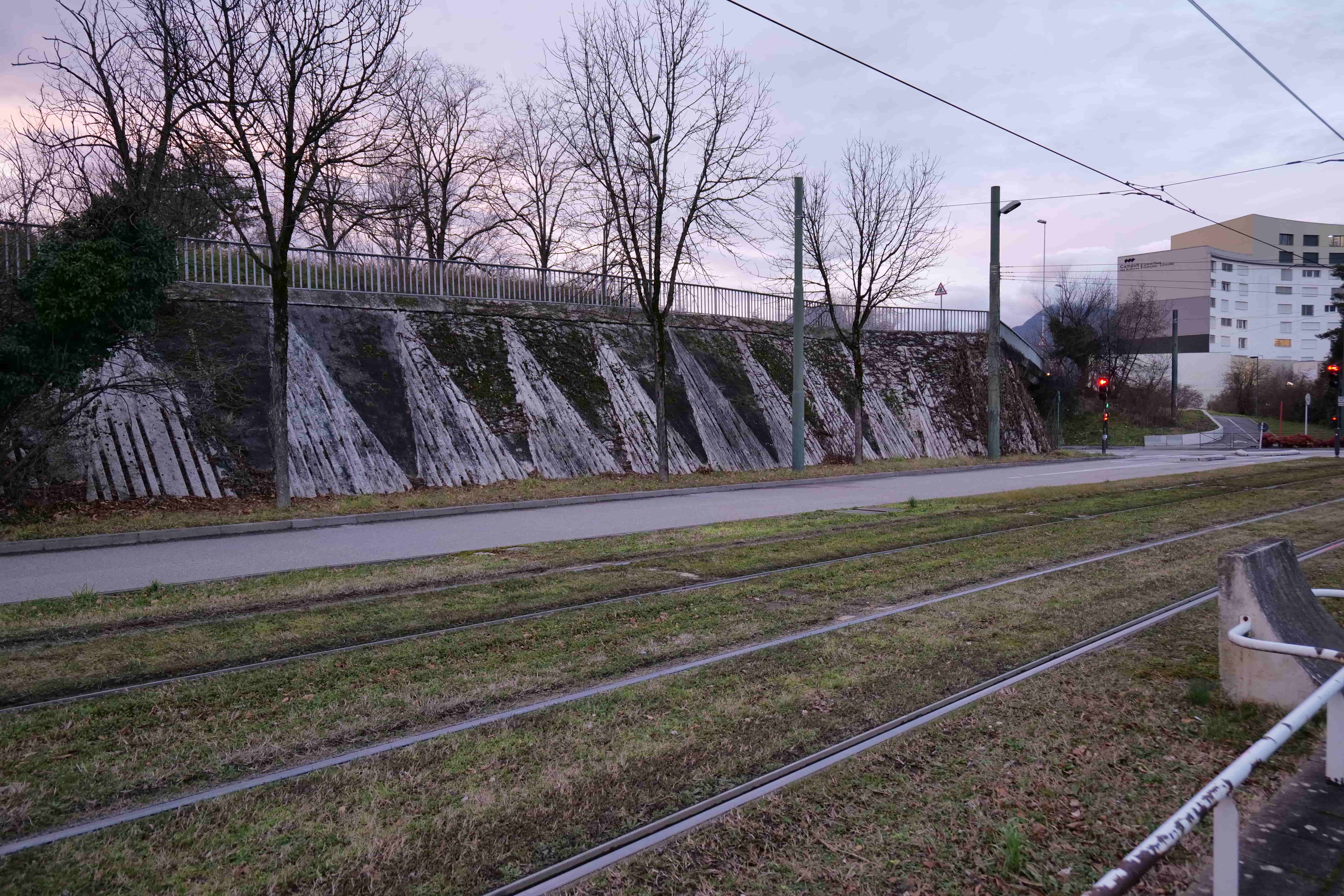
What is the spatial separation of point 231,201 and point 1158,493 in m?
19.0

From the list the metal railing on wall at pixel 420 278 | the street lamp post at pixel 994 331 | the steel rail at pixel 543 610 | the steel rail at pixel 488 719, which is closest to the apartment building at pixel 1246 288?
the street lamp post at pixel 994 331

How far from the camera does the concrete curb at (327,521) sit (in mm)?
11617

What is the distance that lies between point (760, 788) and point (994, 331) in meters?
29.7

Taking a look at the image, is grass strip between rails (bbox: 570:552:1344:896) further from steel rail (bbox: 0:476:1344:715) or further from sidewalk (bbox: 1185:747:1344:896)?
steel rail (bbox: 0:476:1344:715)

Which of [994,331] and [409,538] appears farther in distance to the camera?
[994,331]

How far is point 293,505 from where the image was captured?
1552 centimetres

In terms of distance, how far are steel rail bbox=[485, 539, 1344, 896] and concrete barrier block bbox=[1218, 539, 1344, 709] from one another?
107cm

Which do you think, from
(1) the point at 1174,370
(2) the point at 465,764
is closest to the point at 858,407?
(2) the point at 465,764

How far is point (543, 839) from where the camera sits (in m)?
3.45

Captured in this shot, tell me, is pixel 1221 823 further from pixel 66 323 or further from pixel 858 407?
pixel 858 407

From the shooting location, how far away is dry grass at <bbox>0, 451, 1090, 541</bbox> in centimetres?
1252

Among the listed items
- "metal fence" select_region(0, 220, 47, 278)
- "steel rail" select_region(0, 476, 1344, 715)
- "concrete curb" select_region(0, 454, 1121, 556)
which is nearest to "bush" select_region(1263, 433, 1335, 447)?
"concrete curb" select_region(0, 454, 1121, 556)

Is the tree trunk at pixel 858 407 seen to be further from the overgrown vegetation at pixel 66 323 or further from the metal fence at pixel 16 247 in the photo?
the metal fence at pixel 16 247

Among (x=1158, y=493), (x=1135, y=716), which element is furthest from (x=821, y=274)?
(x=1135, y=716)
